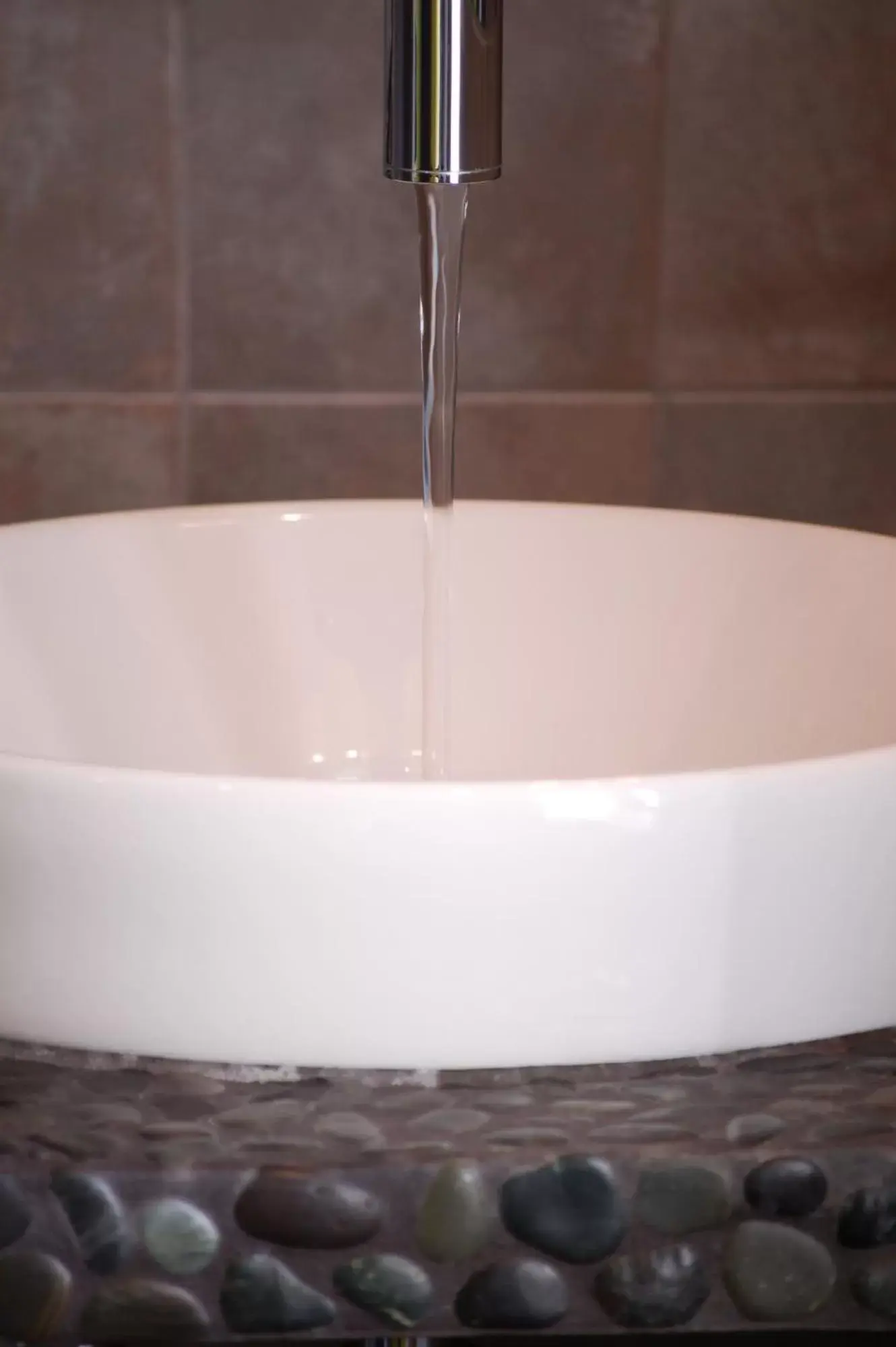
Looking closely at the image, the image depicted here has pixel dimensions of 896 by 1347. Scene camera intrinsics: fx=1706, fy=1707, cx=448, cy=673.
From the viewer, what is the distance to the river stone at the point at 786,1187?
0.42m

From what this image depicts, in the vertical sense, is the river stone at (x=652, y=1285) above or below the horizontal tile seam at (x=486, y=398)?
below

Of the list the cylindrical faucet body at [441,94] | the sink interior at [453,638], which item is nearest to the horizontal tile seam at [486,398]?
the sink interior at [453,638]

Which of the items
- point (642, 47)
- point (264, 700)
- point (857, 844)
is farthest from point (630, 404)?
point (857, 844)

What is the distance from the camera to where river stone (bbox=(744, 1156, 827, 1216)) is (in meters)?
0.42

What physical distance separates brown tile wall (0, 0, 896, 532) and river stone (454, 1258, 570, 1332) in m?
Result: 0.68

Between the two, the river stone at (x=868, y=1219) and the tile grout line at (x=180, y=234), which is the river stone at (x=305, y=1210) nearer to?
the river stone at (x=868, y=1219)

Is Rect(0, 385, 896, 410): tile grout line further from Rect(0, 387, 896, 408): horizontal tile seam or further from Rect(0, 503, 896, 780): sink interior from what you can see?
Rect(0, 503, 896, 780): sink interior

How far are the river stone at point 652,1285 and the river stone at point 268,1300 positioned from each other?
0.07m

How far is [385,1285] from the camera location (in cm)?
42

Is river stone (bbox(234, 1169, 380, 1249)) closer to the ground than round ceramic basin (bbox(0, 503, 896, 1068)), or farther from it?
closer to the ground

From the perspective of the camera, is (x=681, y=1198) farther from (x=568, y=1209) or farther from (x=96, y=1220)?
(x=96, y=1220)

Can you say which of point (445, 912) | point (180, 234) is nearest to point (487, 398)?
point (180, 234)

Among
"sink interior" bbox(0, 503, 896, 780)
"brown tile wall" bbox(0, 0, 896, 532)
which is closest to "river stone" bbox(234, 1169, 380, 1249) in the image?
"sink interior" bbox(0, 503, 896, 780)

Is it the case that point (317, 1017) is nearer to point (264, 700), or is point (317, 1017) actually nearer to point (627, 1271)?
point (627, 1271)
